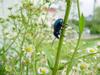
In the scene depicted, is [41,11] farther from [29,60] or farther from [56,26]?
[56,26]

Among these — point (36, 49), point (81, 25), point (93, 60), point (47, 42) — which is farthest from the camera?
point (47, 42)

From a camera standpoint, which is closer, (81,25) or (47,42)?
(81,25)

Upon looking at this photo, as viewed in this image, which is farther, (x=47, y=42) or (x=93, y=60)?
(x=47, y=42)

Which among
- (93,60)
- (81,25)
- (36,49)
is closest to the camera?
(81,25)

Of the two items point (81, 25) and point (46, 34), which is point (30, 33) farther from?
point (81, 25)

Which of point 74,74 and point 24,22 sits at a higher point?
point 24,22

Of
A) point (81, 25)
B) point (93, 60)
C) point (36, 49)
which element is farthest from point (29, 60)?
point (81, 25)

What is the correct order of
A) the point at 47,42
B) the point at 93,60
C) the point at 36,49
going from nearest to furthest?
the point at 36,49
the point at 93,60
the point at 47,42

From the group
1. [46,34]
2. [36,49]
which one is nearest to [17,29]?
[46,34]

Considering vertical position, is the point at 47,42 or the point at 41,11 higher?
the point at 41,11
